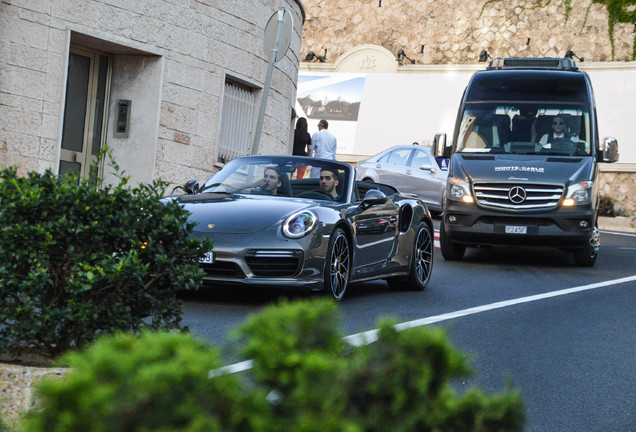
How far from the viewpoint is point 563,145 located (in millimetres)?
14133

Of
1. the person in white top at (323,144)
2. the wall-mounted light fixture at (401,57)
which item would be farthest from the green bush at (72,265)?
the wall-mounted light fixture at (401,57)

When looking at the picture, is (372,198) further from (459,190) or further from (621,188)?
(621,188)

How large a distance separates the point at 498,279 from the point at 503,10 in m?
21.5

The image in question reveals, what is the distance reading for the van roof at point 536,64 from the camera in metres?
15.5

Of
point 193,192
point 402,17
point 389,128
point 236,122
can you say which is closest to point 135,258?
point 193,192

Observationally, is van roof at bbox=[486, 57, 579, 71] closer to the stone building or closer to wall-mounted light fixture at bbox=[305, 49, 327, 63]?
the stone building

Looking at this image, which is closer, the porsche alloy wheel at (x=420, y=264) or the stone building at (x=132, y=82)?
the porsche alloy wheel at (x=420, y=264)

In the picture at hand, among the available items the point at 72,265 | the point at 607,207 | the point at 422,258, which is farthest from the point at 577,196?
the point at 607,207

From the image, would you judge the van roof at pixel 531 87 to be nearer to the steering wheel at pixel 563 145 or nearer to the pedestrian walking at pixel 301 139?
the steering wheel at pixel 563 145

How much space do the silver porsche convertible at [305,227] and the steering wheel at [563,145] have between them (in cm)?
404

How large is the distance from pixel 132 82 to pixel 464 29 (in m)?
20.0

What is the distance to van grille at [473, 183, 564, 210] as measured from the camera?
13.4 m

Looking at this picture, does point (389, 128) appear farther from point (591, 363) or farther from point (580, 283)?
point (591, 363)

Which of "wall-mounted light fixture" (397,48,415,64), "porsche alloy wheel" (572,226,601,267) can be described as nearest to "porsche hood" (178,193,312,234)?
"porsche alloy wheel" (572,226,601,267)
